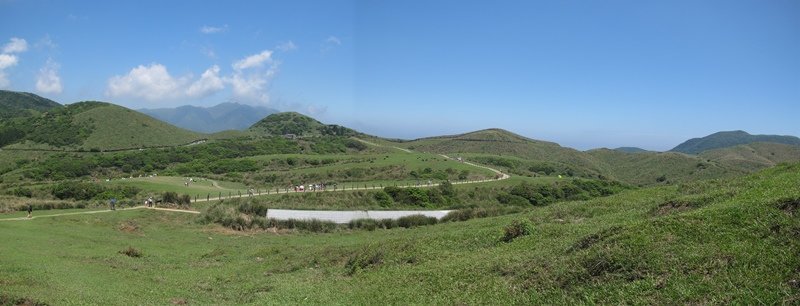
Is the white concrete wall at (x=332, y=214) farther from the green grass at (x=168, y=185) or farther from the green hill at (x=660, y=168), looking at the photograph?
the green hill at (x=660, y=168)

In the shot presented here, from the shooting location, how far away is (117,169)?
4419 inches

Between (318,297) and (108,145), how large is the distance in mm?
162029

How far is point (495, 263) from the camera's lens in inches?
632

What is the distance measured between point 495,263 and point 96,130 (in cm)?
17812

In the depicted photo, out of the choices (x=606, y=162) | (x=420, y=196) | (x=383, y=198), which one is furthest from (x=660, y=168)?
(x=383, y=198)

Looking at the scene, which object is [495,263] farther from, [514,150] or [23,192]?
[514,150]

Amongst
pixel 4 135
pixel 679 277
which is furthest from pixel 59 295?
pixel 4 135

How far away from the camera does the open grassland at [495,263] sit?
11.0m

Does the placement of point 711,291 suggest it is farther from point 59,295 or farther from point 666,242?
point 59,295

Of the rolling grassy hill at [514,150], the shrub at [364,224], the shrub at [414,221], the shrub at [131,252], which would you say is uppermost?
the rolling grassy hill at [514,150]

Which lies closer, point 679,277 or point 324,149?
point 679,277

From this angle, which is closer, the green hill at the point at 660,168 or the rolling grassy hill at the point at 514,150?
the green hill at the point at 660,168

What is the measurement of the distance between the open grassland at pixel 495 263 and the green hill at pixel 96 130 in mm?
139500

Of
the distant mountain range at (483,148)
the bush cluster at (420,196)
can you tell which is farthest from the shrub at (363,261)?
the distant mountain range at (483,148)
